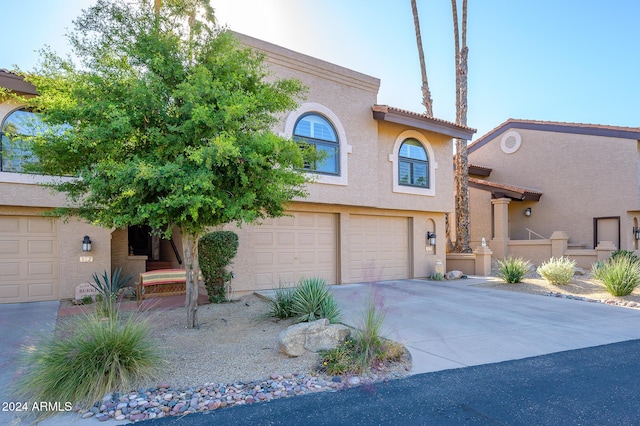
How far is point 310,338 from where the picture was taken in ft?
19.3

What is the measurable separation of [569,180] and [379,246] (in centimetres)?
1177

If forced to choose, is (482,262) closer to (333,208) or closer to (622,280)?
(622,280)

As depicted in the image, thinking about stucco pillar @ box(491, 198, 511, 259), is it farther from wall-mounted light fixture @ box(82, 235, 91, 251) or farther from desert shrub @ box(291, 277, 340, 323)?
wall-mounted light fixture @ box(82, 235, 91, 251)

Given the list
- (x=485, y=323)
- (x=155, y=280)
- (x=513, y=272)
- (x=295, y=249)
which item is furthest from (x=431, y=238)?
(x=155, y=280)

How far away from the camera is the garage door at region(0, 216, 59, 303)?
10.3 m

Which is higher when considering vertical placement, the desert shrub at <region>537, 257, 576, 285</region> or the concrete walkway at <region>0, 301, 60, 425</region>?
the desert shrub at <region>537, 257, 576, 285</region>

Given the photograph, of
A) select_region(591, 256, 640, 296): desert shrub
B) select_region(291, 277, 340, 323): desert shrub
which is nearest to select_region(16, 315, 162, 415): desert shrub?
select_region(291, 277, 340, 323): desert shrub

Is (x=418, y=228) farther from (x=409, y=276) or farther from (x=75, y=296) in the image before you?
(x=75, y=296)

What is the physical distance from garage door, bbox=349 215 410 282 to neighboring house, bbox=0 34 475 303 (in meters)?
0.04

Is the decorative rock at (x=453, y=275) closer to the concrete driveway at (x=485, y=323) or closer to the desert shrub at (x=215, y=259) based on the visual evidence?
the concrete driveway at (x=485, y=323)

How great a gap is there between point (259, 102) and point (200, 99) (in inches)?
38.5

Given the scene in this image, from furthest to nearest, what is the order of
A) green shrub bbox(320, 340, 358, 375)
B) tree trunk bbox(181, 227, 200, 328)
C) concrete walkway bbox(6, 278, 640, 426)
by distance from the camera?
tree trunk bbox(181, 227, 200, 328) < concrete walkway bbox(6, 278, 640, 426) < green shrub bbox(320, 340, 358, 375)

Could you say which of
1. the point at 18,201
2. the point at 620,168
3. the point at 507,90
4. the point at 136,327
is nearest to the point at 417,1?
the point at 507,90

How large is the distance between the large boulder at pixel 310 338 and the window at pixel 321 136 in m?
7.10
